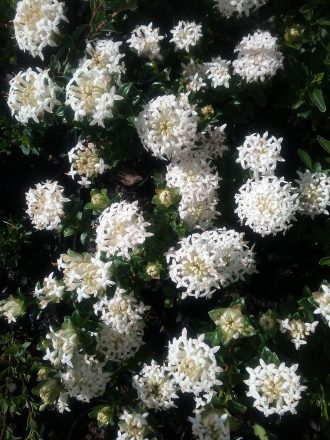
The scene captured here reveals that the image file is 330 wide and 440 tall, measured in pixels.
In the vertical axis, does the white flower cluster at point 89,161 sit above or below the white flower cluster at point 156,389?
above

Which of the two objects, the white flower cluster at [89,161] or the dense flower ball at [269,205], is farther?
the white flower cluster at [89,161]

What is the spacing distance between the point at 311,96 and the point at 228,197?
88cm

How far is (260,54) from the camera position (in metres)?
3.11

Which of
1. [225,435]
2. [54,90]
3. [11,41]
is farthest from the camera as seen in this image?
[11,41]

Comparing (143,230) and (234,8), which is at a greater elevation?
(234,8)

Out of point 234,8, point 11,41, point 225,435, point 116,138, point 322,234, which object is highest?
point 234,8

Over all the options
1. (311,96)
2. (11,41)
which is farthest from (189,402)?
(11,41)

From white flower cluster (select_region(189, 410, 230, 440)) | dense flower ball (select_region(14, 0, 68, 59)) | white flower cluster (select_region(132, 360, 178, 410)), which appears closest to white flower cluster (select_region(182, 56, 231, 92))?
dense flower ball (select_region(14, 0, 68, 59))

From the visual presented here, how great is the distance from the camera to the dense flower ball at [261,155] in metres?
2.97

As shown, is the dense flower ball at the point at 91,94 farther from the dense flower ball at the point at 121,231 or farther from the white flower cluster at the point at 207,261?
the white flower cluster at the point at 207,261

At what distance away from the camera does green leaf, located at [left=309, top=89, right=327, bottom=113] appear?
10.3 feet

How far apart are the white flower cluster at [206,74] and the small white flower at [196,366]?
5.40 ft

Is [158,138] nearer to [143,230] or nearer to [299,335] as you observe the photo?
[143,230]

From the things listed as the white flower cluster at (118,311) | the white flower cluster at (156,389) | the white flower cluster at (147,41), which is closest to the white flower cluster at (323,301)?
the white flower cluster at (156,389)
